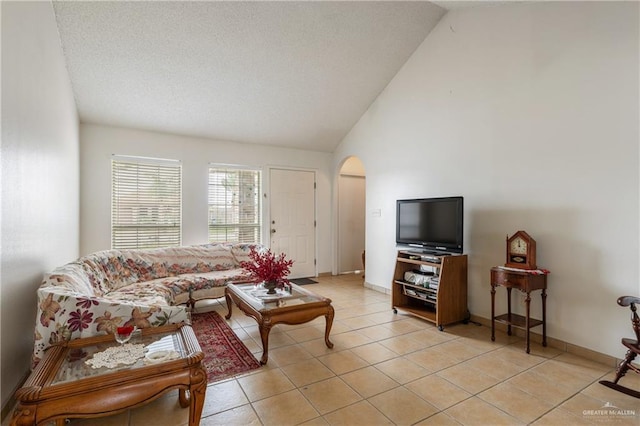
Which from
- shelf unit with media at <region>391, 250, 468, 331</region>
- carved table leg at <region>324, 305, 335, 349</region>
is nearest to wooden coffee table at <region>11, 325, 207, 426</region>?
carved table leg at <region>324, 305, 335, 349</region>

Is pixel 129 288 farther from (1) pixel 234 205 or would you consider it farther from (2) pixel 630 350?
(2) pixel 630 350

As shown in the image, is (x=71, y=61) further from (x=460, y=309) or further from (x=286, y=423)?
(x=460, y=309)

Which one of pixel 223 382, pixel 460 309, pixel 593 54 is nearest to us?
pixel 223 382

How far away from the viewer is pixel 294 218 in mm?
5766

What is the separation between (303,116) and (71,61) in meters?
2.91

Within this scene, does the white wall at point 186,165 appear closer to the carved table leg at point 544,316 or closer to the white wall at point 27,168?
the white wall at point 27,168

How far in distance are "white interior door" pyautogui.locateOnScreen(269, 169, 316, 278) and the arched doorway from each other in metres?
0.62

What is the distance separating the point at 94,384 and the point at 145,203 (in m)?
3.68

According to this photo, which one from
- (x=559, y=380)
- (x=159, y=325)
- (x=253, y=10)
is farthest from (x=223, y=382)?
(x=253, y=10)

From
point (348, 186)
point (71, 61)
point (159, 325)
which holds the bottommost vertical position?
point (159, 325)

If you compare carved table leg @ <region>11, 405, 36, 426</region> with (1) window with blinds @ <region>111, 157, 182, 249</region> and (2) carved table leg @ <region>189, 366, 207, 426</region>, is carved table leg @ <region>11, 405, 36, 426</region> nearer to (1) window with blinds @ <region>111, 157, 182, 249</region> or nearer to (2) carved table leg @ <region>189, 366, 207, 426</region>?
(2) carved table leg @ <region>189, 366, 207, 426</region>

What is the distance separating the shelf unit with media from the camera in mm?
3318

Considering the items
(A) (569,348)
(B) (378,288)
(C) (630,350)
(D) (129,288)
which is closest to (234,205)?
(D) (129,288)

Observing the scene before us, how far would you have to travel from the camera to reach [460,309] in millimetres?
3463
